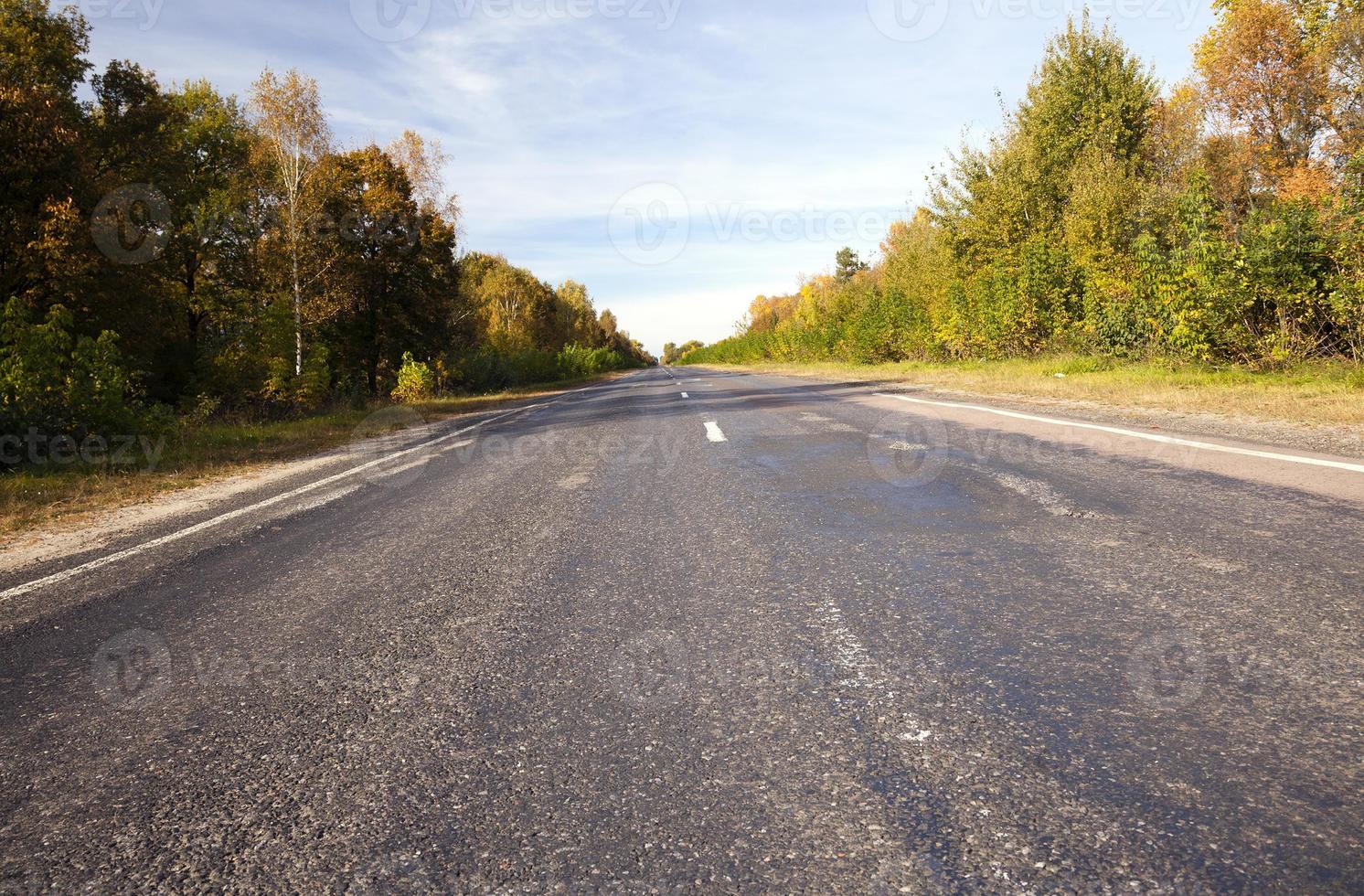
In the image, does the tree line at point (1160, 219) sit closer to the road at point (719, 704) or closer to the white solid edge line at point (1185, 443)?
the white solid edge line at point (1185, 443)

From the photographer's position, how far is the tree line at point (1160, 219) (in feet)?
34.9

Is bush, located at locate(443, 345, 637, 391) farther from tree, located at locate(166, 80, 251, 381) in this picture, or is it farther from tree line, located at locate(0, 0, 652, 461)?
tree, located at locate(166, 80, 251, 381)

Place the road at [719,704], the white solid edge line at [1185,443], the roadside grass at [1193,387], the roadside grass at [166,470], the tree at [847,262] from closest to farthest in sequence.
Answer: the road at [719,704], the white solid edge line at [1185,443], the roadside grass at [166,470], the roadside grass at [1193,387], the tree at [847,262]

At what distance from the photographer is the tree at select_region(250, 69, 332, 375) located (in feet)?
70.4

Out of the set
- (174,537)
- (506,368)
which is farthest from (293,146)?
(174,537)

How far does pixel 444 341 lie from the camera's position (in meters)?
30.0

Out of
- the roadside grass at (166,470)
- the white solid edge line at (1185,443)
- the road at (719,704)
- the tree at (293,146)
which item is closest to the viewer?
the road at (719,704)

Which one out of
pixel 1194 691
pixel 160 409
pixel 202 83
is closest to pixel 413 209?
pixel 202 83

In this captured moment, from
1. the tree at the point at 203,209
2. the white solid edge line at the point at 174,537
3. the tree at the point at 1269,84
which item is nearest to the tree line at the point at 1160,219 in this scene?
the tree at the point at 1269,84

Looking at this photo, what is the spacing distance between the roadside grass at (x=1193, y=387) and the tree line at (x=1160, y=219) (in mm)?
480

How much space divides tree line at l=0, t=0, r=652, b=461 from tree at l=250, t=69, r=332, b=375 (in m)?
0.05

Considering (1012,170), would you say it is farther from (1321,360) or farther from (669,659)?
(669,659)

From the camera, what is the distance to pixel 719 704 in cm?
207

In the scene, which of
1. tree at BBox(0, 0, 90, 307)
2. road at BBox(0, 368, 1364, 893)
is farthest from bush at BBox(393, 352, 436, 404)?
road at BBox(0, 368, 1364, 893)
